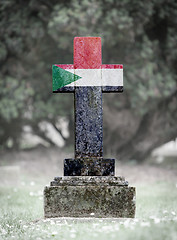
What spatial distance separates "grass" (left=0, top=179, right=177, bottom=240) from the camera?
3564mm

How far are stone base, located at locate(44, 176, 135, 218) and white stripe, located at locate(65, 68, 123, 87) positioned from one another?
1.51 m

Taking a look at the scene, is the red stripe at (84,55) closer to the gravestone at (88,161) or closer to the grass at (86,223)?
the gravestone at (88,161)

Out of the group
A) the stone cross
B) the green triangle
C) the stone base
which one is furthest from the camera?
the green triangle

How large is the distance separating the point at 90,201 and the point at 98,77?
1.79 m

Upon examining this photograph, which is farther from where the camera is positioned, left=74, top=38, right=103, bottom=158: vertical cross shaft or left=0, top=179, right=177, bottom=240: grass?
left=74, top=38, right=103, bottom=158: vertical cross shaft

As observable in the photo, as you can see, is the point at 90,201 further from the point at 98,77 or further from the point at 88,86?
the point at 98,77

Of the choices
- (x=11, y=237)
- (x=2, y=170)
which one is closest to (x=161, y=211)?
(x=11, y=237)

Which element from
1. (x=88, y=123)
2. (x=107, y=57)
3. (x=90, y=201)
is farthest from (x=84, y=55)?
(x=107, y=57)

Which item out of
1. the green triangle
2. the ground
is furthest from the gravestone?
the ground

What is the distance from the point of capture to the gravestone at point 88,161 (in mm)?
4598

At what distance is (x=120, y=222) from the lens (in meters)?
4.34

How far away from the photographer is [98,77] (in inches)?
204

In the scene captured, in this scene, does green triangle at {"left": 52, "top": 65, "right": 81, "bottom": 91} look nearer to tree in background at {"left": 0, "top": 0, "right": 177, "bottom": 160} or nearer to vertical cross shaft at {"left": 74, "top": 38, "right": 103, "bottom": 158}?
vertical cross shaft at {"left": 74, "top": 38, "right": 103, "bottom": 158}

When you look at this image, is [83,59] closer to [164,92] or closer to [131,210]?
[131,210]
